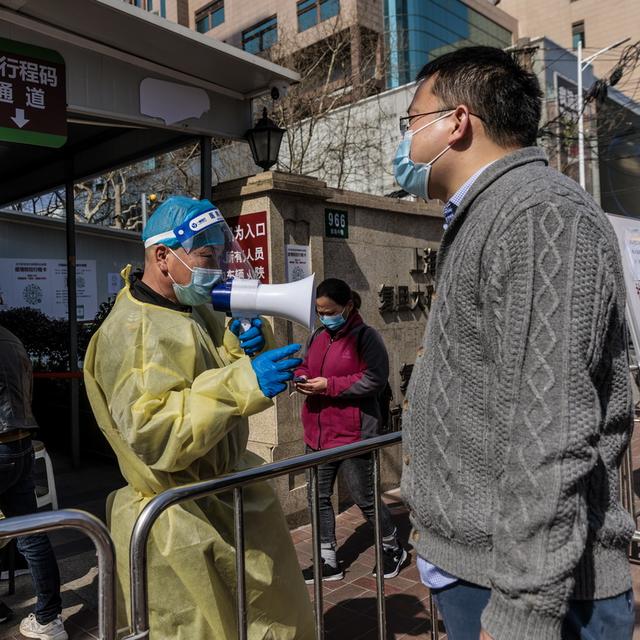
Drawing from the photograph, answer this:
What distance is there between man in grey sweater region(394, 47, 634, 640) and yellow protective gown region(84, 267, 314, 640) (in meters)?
0.75

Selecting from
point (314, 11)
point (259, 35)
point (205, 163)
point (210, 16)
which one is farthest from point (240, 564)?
point (210, 16)

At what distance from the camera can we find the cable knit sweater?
1068 millimetres

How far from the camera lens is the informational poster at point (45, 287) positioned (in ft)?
24.4

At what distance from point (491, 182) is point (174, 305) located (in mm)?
1349

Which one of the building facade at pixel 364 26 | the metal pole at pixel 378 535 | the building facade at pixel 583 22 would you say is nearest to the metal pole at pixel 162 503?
the metal pole at pixel 378 535

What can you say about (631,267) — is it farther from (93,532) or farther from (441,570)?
(93,532)

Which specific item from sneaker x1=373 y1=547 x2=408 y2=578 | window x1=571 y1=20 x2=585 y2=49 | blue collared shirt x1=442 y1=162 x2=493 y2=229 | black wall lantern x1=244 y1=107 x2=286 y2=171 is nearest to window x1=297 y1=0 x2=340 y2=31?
window x1=571 y1=20 x2=585 y2=49

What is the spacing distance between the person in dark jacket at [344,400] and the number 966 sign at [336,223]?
1196 mm

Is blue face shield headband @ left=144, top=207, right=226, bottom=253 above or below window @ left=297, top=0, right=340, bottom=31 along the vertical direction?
below

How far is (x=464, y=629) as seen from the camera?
1352 millimetres

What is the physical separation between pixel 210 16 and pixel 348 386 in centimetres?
3775

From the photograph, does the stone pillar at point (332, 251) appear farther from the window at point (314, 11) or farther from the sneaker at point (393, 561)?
the window at point (314, 11)

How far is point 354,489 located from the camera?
402 centimetres

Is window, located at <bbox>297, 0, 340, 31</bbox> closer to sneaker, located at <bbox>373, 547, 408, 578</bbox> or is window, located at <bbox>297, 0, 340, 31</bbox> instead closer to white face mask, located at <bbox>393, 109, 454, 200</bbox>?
sneaker, located at <bbox>373, 547, 408, 578</bbox>
